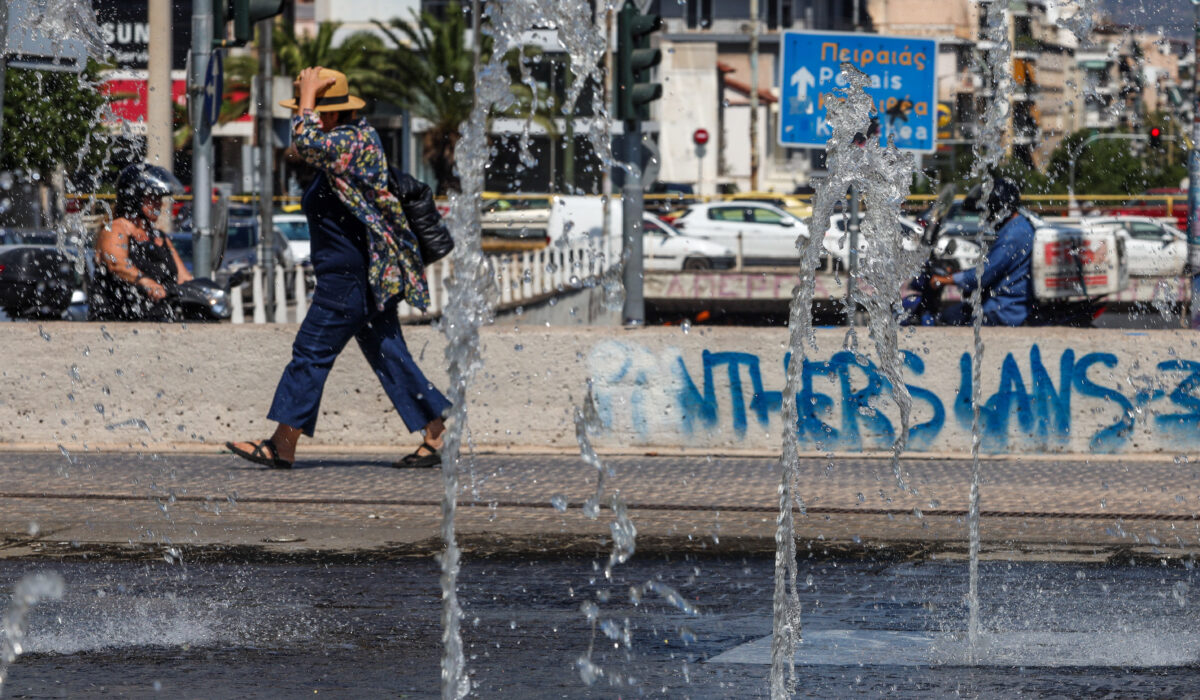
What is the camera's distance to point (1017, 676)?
15.4 ft

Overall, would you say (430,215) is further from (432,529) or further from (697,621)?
(697,621)

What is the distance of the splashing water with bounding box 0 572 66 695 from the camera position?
4.87 m

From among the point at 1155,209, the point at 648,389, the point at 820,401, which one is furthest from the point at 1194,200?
the point at 1155,209

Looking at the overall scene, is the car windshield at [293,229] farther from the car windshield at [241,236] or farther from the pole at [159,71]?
the pole at [159,71]

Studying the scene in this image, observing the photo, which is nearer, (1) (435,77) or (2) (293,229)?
(2) (293,229)

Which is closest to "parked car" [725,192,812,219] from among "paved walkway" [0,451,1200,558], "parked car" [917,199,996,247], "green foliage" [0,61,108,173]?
"parked car" [917,199,996,247]

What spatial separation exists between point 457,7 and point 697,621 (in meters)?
54.4

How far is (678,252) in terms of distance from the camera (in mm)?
37438

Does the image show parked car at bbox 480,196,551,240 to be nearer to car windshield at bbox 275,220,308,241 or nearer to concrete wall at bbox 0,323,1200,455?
car windshield at bbox 275,220,308,241

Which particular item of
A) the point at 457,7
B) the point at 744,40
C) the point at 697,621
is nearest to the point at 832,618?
the point at 697,621

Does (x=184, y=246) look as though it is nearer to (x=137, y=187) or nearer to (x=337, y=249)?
(x=137, y=187)

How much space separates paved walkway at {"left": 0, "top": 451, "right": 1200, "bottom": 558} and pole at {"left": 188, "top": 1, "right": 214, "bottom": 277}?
472 centimetres

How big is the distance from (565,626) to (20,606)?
161 centimetres

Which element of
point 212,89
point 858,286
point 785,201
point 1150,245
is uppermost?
point 212,89
